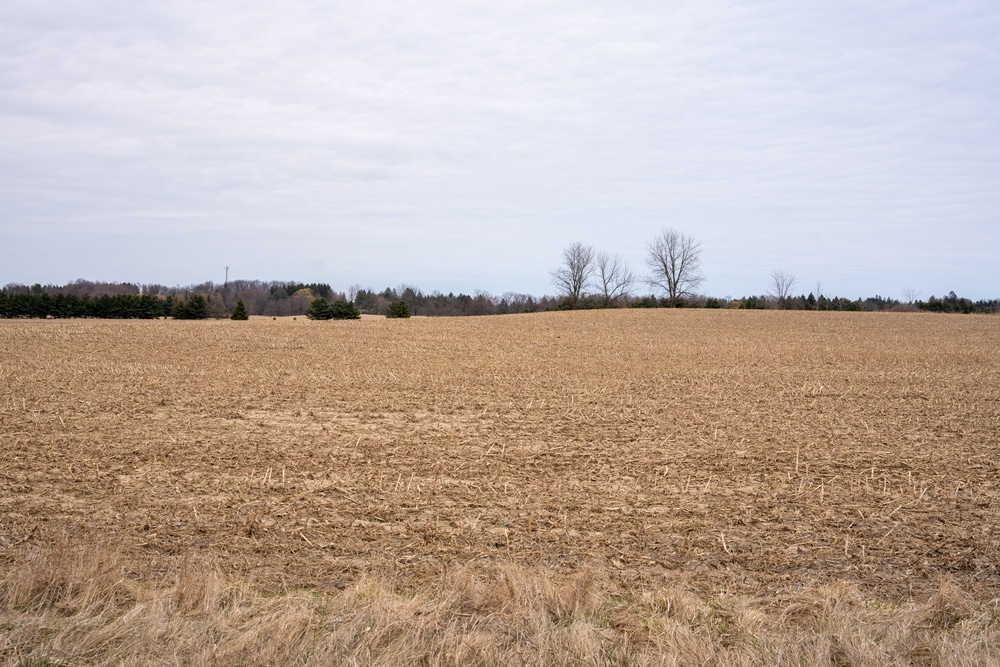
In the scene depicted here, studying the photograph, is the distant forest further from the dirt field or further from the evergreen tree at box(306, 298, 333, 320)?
the dirt field

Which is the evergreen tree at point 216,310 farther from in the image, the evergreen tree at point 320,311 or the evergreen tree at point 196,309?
the evergreen tree at point 320,311

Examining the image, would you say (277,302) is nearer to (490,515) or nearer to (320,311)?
(320,311)

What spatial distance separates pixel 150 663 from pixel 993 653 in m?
5.86

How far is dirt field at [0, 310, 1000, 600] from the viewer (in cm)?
799

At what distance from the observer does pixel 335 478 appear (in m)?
11.2

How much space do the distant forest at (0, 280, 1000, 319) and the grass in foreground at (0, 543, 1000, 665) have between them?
5485cm

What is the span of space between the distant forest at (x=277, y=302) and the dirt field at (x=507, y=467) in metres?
35.8

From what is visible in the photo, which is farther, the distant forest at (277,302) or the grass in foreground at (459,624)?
the distant forest at (277,302)

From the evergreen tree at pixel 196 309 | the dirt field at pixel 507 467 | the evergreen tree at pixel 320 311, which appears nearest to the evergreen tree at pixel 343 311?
the evergreen tree at pixel 320 311

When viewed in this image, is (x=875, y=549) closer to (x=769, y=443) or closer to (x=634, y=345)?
(x=769, y=443)

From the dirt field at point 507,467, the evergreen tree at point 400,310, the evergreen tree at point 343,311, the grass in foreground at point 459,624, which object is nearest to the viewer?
the grass in foreground at point 459,624

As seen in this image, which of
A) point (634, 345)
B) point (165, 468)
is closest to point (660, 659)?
point (165, 468)

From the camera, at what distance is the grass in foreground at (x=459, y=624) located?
4.82 meters

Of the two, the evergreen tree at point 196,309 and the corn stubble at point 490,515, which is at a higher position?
the evergreen tree at point 196,309
